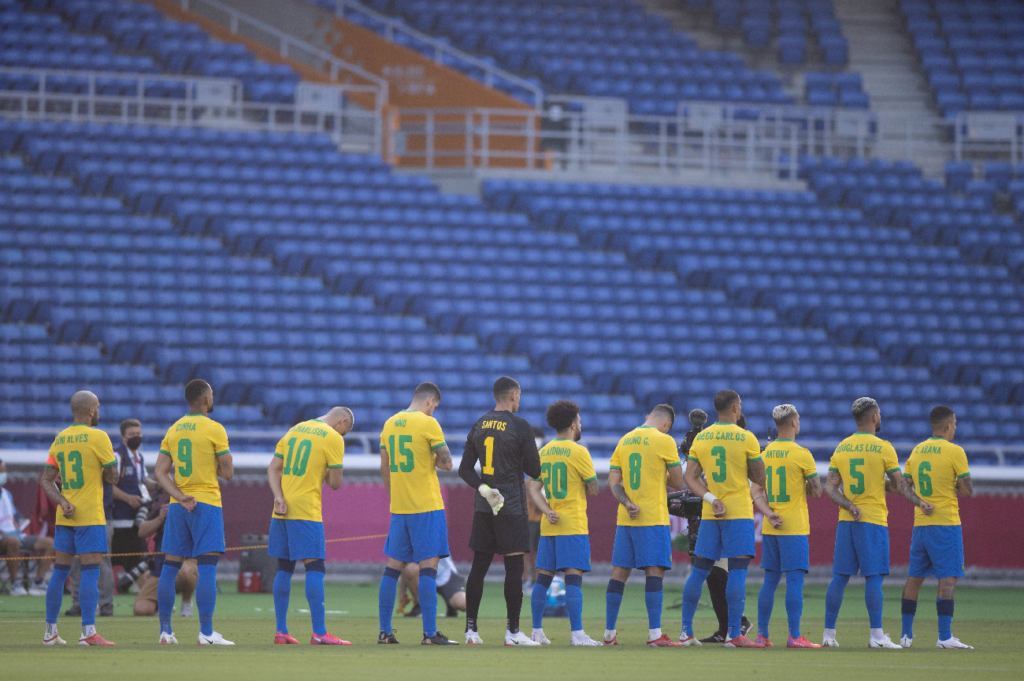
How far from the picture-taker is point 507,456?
11141 mm

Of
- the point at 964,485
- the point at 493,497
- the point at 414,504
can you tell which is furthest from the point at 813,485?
the point at 414,504

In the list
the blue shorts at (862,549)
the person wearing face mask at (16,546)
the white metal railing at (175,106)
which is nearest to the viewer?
the blue shorts at (862,549)

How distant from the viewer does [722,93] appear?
32.2 meters

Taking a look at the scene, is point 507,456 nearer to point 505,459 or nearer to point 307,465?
point 505,459

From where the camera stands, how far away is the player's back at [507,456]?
11.1 metres

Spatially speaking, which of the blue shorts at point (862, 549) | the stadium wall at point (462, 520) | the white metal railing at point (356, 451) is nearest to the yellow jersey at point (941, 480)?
the blue shorts at point (862, 549)

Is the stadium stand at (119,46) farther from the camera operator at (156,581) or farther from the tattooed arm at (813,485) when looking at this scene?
the tattooed arm at (813,485)

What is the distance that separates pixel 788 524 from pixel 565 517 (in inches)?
72.1

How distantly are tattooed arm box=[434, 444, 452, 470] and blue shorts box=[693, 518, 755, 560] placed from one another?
2.16m

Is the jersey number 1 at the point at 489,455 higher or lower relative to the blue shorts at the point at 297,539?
higher

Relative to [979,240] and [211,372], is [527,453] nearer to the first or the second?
[211,372]

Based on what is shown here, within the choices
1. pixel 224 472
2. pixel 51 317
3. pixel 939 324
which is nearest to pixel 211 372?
pixel 51 317

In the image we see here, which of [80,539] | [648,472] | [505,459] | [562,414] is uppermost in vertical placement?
[562,414]

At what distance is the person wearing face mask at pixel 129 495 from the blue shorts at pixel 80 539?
4.10m
